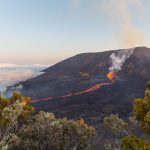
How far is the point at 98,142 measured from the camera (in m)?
77.6

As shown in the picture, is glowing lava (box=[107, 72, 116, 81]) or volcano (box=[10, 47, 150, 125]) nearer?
volcano (box=[10, 47, 150, 125])

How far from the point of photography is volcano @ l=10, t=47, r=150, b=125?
119m

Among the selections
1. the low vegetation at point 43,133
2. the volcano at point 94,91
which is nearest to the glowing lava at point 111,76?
the volcano at point 94,91

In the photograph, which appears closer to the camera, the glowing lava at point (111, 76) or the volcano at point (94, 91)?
the volcano at point (94, 91)

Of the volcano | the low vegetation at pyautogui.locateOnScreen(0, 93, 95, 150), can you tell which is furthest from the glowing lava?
the low vegetation at pyautogui.locateOnScreen(0, 93, 95, 150)

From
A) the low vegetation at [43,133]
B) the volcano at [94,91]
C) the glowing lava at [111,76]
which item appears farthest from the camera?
the glowing lava at [111,76]

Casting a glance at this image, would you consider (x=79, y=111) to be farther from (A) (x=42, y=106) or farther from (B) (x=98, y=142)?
(B) (x=98, y=142)

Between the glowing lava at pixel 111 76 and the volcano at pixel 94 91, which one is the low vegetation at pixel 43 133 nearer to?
the volcano at pixel 94 91

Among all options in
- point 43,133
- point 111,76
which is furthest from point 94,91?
point 43,133

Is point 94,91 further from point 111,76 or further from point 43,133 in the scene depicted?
point 43,133

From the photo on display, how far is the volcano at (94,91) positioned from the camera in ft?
390

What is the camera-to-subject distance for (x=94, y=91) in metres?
150

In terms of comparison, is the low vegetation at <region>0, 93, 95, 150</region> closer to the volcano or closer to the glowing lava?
the volcano

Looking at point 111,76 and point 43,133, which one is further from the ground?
point 43,133
